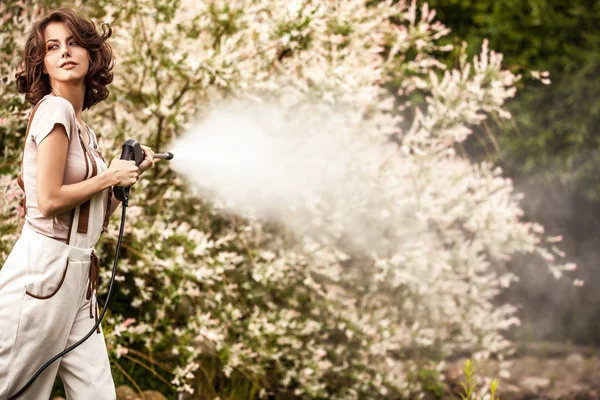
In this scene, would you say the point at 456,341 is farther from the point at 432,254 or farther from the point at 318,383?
the point at 318,383

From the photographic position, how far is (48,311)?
1.92m

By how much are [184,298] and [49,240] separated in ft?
7.25

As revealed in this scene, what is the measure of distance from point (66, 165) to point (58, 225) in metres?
0.19

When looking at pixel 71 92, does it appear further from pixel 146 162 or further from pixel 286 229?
pixel 286 229

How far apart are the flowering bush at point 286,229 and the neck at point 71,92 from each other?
3.94ft

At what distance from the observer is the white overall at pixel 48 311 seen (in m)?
1.90

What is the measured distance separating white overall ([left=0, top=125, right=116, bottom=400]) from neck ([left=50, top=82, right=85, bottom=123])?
0.71ft

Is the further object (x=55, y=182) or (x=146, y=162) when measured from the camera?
(x=146, y=162)

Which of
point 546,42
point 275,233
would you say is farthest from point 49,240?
point 546,42

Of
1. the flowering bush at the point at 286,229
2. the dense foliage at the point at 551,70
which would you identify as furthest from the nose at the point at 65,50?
the dense foliage at the point at 551,70

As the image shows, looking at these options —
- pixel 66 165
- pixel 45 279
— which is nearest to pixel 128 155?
pixel 66 165

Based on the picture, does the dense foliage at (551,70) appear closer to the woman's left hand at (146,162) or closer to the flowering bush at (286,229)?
the flowering bush at (286,229)

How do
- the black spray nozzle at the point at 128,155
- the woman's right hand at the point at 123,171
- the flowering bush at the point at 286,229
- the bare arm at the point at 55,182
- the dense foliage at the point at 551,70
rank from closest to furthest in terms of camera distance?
the bare arm at the point at 55,182
the woman's right hand at the point at 123,171
the black spray nozzle at the point at 128,155
the flowering bush at the point at 286,229
the dense foliage at the point at 551,70

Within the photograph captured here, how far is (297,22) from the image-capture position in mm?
3547
